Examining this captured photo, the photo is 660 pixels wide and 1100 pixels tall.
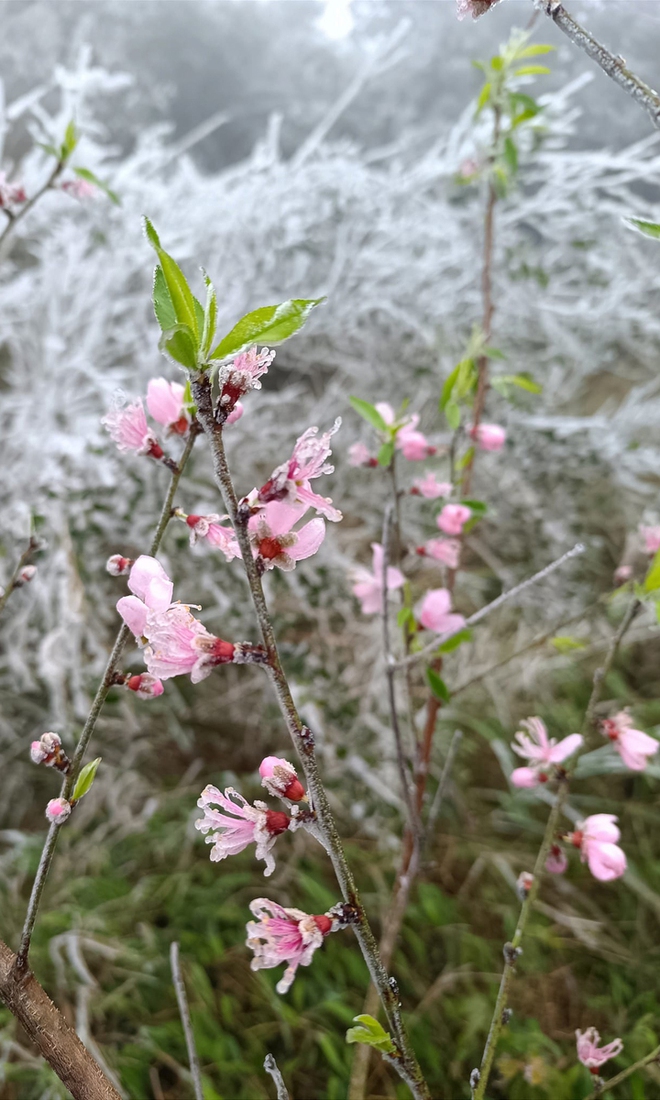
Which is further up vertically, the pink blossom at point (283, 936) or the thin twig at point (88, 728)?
the thin twig at point (88, 728)

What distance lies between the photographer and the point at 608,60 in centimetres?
27

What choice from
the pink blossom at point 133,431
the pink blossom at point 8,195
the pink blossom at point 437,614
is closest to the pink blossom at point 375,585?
the pink blossom at point 437,614

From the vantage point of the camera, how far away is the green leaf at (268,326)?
24 cm

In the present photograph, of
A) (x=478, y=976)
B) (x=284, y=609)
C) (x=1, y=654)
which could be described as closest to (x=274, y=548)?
(x=478, y=976)

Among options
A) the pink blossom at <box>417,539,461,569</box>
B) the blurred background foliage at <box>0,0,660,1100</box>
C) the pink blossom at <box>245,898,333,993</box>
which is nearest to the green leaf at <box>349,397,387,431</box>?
the pink blossom at <box>417,539,461,569</box>

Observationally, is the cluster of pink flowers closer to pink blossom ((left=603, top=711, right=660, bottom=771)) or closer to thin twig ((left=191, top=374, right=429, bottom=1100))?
thin twig ((left=191, top=374, right=429, bottom=1100))

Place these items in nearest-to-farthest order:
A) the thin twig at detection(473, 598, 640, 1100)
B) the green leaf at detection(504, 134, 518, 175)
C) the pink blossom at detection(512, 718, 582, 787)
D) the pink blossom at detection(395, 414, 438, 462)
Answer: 1. the thin twig at detection(473, 598, 640, 1100)
2. the pink blossom at detection(512, 718, 582, 787)
3. the pink blossom at detection(395, 414, 438, 462)
4. the green leaf at detection(504, 134, 518, 175)

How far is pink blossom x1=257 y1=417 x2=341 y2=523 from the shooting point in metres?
0.26

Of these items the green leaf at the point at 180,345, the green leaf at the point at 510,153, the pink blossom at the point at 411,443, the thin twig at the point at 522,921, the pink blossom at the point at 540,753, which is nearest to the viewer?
the green leaf at the point at 180,345

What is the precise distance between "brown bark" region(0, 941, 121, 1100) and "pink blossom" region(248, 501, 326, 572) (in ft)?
0.64

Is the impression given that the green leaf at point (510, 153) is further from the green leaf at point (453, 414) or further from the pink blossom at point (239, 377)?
the pink blossom at point (239, 377)

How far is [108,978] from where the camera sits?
765 mm

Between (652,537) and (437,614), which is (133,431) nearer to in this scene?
(437,614)

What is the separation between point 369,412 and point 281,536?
0.25 meters
